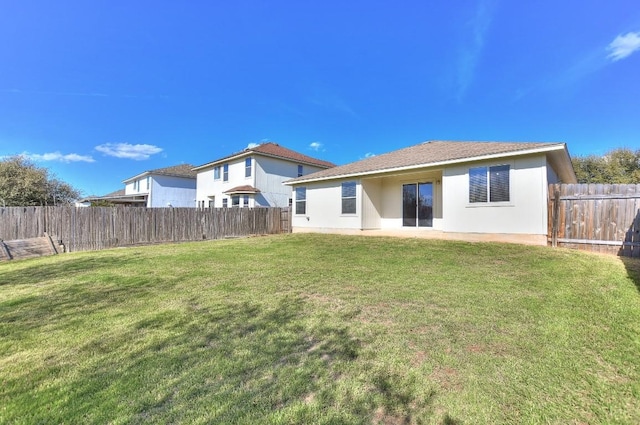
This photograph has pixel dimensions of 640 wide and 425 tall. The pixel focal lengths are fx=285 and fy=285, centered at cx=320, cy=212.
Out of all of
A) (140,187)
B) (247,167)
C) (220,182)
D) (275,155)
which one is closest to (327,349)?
(275,155)

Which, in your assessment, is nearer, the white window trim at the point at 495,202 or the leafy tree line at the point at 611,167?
the white window trim at the point at 495,202

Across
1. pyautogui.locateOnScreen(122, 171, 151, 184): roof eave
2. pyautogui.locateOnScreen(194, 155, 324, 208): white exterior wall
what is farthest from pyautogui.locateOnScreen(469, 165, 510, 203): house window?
pyautogui.locateOnScreen(122, 171, 151, 184): roof eave

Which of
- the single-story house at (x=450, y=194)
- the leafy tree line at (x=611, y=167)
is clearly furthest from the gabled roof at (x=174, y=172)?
the leafy tree line at (x=611, y=167)

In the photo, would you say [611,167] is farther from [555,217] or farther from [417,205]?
[555,217]

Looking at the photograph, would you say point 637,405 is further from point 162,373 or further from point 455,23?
point 455,23

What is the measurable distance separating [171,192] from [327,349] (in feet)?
98.6

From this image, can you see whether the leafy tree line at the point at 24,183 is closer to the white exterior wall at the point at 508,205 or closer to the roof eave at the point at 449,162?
the roof eave at the point at 449,162

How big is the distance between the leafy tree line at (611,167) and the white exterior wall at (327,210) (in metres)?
23.8

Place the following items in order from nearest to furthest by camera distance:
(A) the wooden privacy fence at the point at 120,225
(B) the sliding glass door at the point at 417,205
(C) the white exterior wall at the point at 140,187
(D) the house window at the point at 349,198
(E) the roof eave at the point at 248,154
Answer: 1. (A) the wooden privacy fence at the point at 120,225
2. (B) the sliding glass door at the point at 417,205
3. (D) the house window at the point at 349,198
4. (E) the roof eave at the point at 248,154
5. (C) the white exterior wall at the point at 140,187

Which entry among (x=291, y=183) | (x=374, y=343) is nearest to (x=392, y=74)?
(x=291, y=183)

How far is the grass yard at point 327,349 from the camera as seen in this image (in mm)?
2076

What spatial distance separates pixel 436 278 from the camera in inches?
225

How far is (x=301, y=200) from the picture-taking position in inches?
684

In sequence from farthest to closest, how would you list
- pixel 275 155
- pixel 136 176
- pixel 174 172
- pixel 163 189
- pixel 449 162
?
pixel 136 176
pixel 174 172
pixel 163 189
pixel 275 155
pixel 449 162
